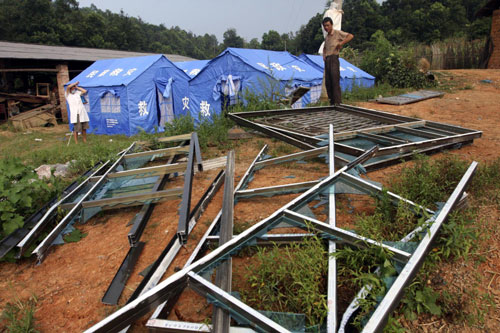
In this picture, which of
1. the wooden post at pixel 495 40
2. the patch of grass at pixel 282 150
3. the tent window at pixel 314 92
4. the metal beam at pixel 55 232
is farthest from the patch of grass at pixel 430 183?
the wooden post at pixel 495 40

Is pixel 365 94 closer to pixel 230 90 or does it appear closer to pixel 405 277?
pixel 230 90

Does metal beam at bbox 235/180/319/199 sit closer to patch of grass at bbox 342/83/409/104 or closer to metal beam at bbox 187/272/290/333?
metal beam at bbox 187/272/290/333

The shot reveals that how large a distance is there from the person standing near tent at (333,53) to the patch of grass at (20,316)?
253 inches

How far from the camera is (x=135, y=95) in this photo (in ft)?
41.4

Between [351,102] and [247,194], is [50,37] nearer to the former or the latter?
[351,102]

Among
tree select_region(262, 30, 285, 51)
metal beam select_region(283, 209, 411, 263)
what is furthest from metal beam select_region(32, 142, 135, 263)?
tree select_region(262, 30, 285, 51)

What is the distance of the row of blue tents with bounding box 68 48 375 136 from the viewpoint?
11.5 m

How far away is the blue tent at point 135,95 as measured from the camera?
1265 centimetres

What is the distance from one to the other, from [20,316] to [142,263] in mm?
867

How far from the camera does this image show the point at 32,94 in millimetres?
17750

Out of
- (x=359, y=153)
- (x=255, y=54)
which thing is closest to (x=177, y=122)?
(x=359, y=153)

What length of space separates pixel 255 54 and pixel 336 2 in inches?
160

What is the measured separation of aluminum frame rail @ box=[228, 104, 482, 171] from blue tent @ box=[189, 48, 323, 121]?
4663mm

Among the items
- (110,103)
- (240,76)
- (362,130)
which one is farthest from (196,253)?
(110,103)
